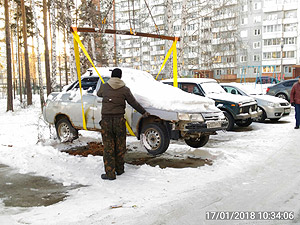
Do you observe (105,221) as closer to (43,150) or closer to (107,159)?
(107,159)

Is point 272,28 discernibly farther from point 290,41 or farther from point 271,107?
point 271,107

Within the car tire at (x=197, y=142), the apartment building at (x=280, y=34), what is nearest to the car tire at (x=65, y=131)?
the car tire at (x=197, y=142)

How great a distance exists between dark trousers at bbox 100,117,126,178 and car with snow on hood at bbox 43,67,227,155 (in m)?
1.35

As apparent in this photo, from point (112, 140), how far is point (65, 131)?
3.62 m

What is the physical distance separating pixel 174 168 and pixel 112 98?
1829 millimetres

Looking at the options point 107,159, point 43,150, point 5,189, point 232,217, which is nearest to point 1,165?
point 43,150

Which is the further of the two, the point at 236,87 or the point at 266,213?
the point at 236,87

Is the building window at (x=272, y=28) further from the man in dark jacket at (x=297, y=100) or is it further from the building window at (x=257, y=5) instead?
the man in dark jacket at (x=297, y=100)

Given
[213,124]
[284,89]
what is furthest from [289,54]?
[213,124]

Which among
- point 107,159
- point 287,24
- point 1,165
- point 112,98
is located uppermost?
point 287,24

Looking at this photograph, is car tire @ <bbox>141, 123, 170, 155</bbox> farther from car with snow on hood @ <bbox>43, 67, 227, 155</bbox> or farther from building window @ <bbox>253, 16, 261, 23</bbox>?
building window @ <bbox>253, 16, 261, 23</bbox>

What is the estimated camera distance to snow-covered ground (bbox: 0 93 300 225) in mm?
3712

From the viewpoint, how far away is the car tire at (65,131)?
8391 mm

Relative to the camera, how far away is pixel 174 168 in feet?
19.1
